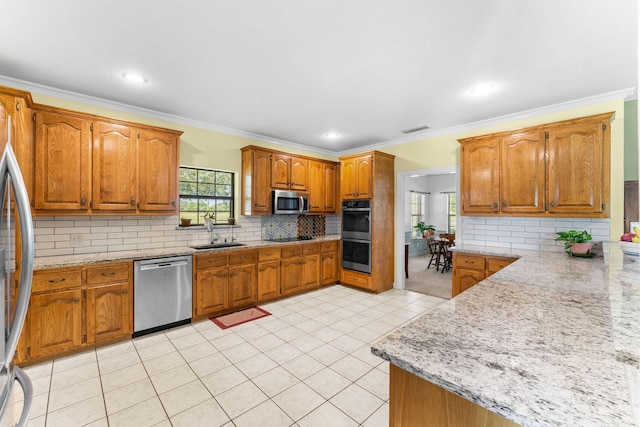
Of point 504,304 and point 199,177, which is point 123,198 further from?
point 504,304

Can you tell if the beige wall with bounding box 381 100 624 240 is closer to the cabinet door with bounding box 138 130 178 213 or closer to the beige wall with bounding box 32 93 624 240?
the beige wall with bounding box 32 93 624 240

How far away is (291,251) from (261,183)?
1175mm

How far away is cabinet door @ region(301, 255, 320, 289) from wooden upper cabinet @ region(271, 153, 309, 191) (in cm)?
123

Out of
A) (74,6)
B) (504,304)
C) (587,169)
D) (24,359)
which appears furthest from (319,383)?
(587,169)

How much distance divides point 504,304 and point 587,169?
262 centimetres

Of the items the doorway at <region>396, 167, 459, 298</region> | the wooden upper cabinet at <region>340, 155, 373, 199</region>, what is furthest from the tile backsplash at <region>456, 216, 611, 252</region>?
the doorway at <region>396, 167, 459, 298</region>

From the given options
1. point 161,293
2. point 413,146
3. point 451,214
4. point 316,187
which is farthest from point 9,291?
point 451,214

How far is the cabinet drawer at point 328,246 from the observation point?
488cm

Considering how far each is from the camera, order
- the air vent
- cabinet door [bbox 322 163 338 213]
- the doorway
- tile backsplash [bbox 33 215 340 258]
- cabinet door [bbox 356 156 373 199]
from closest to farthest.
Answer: tile backsplash [bbox 33 215 340 258] → the air vent → cabinet door [bbox 356 156 373 199] → cabinet door [bbox 322 163 338 213] → the doorway

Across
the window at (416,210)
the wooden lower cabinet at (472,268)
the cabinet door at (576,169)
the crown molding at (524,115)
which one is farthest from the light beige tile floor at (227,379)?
the window at (416,210)

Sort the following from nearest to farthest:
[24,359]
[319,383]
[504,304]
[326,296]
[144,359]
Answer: [504,304] → [319,383] → [24,359] → [144,359] → [326,296]

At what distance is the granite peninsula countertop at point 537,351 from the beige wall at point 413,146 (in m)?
2.10

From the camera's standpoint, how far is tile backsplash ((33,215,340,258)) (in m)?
2.92

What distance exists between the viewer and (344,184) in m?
4.98
